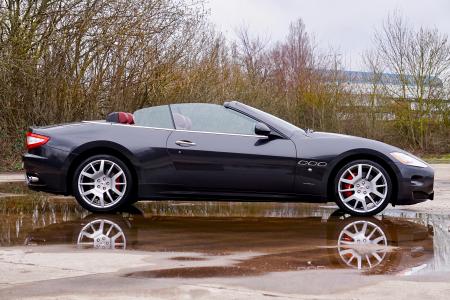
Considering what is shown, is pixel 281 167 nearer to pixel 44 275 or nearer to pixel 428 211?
pixel 428 211

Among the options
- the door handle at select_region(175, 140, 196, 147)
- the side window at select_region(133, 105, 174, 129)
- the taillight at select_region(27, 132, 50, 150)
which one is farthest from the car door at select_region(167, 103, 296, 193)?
the taillight at select_region(27, 132, 50, 150)

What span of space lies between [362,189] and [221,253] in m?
3.02

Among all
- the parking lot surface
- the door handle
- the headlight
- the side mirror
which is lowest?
the parking lot surface

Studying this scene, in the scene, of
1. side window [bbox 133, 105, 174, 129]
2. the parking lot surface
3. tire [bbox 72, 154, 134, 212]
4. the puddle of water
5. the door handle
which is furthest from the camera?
side window [bbox 133, 105, 174, 129]

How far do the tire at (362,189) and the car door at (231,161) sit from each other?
1.93ft

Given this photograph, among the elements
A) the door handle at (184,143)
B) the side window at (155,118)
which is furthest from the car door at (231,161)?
the side window at (155,118)

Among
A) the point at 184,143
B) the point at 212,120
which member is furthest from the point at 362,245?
the point at 212,120

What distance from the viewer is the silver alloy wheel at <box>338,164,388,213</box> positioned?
854cm

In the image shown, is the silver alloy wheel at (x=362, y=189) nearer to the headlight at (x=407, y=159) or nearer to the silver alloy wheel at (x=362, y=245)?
the headlight at (x=407, y=159)

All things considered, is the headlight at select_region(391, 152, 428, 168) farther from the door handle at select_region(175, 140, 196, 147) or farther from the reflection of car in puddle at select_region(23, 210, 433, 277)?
the door handle at select_region(175, 140, 196, 147)

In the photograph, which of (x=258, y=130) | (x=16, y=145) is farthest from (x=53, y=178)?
(x=16, y=145)

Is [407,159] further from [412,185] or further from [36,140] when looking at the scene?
[36,140]

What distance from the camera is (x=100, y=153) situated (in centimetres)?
880

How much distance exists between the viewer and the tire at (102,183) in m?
8.66
